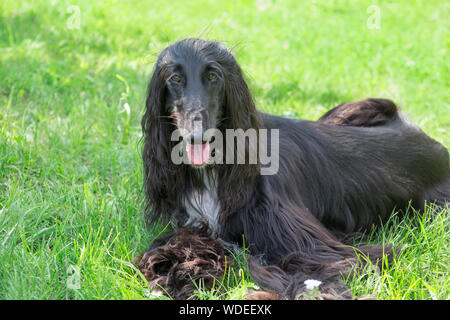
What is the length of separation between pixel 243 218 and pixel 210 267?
0.37 metres

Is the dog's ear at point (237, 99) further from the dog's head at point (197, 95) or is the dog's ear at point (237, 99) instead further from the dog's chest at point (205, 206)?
the dog's chest at point (205, 206)

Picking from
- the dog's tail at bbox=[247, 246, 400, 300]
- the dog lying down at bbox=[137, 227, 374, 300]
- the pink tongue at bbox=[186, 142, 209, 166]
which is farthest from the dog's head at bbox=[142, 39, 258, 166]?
the dog's tail at bbox=[247, 246, 400, 300]

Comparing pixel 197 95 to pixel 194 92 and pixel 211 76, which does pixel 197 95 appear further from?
pixel 211 76

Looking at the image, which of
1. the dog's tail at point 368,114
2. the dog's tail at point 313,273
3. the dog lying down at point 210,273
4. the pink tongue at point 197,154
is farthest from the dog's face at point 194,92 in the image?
the dog's tail at point 368,114

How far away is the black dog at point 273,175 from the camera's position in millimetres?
3154

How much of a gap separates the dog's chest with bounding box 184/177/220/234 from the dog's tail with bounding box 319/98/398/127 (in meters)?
1.44

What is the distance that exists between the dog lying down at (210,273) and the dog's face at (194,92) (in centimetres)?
54

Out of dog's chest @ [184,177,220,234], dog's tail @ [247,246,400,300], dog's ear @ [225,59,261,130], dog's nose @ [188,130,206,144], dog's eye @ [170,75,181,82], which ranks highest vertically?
dog's eye @ [170,75,181,82]

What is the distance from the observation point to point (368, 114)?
4.39 metres

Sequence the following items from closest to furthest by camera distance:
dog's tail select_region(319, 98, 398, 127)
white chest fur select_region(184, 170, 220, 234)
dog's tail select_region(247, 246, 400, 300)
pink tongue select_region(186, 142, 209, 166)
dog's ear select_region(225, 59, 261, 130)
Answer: dog's tail select_region(247, 246, 400, 300) → pink tongue select_region(186, 142, 209, 166) → dog's ear select_region(225, 59, 261, 130) → white chest fur select_region(184, 170, 220, 234) → dog's tail select_region(319, 98, 398, 127)

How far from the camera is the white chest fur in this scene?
11.2 feet

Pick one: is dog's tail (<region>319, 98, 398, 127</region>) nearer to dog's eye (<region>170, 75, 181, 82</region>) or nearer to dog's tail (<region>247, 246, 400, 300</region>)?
dog's tail (<region>247, 246, 400, 300</region>)

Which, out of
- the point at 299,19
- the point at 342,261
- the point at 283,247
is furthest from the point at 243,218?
the point at 299,19
